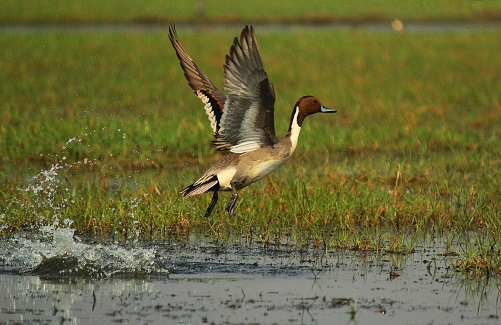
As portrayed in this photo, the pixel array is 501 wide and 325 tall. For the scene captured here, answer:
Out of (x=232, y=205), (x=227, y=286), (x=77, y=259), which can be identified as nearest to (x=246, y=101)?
(x=232, y=205)

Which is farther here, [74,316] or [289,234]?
[289,234]

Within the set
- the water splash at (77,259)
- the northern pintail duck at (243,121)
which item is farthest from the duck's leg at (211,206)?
the water splash at (77,259)

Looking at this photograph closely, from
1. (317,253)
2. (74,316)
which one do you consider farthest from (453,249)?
(74,316)

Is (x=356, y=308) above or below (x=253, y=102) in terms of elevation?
below

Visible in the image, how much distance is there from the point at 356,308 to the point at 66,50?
16490mm

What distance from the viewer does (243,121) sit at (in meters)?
7.64

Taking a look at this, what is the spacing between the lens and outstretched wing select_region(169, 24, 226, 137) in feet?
27.3

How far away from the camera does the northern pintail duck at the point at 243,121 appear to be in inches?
283

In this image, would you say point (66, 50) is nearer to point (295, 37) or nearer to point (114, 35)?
point (114, 35)

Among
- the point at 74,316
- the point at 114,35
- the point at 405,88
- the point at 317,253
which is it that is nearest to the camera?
the point at 74,316

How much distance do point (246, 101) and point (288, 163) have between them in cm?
333

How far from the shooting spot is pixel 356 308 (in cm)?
579

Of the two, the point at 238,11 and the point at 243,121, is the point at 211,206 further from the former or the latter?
the point at 238,11

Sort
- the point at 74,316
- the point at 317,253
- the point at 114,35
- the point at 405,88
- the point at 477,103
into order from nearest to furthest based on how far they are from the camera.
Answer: the point at 74,316
the point at 317,253
the point at 477,103
the point at 405,88
the point at 114,35
